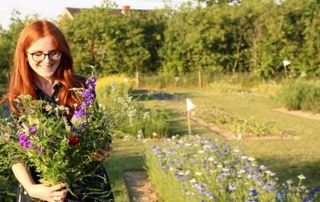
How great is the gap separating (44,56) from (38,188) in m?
0.48

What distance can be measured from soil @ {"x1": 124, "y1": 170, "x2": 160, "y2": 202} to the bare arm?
3253 millimetres

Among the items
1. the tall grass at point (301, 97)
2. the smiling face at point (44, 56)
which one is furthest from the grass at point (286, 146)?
the smiling face at point (44, 56)

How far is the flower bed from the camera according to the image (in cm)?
304

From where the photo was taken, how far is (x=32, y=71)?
6.09 ft

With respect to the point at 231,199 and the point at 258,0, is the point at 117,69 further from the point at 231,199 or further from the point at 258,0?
the point at 231,199

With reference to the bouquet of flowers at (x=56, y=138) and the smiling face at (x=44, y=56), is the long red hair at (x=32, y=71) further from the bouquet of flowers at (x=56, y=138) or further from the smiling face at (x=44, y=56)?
the bouquet of flowers at (x=56, y=138)

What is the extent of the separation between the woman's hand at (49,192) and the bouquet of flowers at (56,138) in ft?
0.06

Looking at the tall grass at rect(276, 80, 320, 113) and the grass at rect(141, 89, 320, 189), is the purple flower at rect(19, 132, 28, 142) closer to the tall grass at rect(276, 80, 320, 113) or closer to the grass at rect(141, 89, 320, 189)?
the grass at rect(141, 89, 320, 189)

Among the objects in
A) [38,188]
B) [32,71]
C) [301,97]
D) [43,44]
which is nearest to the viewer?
[38,188]

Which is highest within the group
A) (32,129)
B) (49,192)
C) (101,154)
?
(32,129)

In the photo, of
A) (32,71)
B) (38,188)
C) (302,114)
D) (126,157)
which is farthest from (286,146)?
(38,188)

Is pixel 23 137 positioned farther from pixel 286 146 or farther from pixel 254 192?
pixel 286 146

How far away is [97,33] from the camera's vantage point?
21.2 metres

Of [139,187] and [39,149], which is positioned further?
[139,187]
